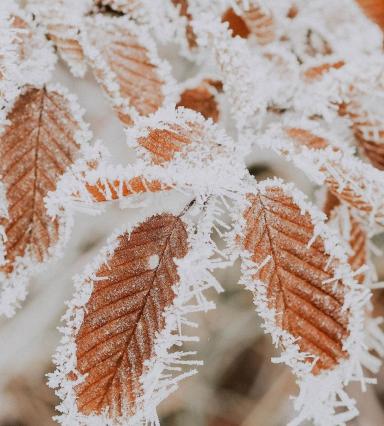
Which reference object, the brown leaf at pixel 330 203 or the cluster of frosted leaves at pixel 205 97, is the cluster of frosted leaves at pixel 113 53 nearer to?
the cluster of frosted leaves at pixel 205 97

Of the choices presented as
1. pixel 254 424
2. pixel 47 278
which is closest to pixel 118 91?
pixel 47 278

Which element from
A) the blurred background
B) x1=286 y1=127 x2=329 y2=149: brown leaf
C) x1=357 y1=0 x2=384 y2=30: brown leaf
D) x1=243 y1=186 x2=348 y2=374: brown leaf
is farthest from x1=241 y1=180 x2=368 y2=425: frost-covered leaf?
the blurred background

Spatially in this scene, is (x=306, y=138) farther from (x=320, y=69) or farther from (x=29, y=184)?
(x=29, y=184)

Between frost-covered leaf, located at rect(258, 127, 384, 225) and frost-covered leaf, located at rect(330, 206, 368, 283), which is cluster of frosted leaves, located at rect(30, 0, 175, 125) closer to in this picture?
frost-covered leaf, located at rect(258, 127, 384, 225)

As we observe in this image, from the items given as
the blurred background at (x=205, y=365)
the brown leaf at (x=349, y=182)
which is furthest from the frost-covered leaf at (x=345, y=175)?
the blurred background at (x=205, y=365)

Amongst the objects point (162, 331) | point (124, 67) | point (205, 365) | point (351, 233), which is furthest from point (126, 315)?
point (205, 365)
